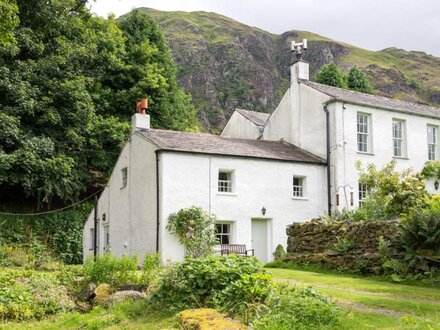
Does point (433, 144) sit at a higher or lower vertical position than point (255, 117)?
lower

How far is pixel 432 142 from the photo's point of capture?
3028cm

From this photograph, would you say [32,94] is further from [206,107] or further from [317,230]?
[206,107]

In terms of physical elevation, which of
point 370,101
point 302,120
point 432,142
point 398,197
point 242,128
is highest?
point 370,101

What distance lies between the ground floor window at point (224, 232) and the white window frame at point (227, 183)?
1.46 meters

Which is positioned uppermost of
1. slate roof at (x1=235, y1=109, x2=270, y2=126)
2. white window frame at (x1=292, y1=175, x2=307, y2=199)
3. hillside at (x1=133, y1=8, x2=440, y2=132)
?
hillside at (x1=133, y1=8, x2=440, y2=132)

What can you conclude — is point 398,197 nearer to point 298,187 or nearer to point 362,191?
point 298,187

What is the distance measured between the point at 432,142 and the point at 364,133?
17.5ft

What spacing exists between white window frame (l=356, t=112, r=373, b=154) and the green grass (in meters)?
19.2

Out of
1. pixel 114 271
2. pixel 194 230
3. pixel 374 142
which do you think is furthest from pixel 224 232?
pixel 114 271

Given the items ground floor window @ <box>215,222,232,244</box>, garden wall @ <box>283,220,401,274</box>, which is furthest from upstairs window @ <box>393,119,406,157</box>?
garden wall @ <box>283,220,401,274</box>

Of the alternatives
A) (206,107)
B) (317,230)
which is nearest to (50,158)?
(317,230)

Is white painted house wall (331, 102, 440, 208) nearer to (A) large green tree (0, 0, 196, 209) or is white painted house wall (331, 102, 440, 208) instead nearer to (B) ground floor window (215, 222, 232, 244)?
(B) ground floor window (215, 222, 232, 244)

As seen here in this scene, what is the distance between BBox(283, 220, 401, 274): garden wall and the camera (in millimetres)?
16297

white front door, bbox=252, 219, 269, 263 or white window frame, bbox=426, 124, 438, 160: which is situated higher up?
white window frame, bbox=426, 124, 438, 160
